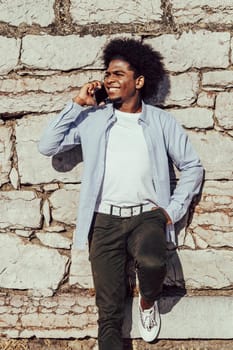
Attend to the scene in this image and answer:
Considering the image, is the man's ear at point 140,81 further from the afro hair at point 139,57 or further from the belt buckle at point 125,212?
the belt buckle at point 125,212

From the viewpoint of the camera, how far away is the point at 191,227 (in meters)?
5.05

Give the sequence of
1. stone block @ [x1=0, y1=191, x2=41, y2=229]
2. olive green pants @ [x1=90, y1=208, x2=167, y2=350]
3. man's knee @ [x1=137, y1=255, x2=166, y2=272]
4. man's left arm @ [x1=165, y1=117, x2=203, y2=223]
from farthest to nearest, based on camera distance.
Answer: stone block @ [x1=0, y1=191, x2=41, y2=229], man's left arm @ [x1=165, y1=117, x2=203, y2=223], olive green pants @ [x1=90, y1=208, x2=167, y2=350], man's knee @ [x1=137, y1=255, x2=166, y2=272]

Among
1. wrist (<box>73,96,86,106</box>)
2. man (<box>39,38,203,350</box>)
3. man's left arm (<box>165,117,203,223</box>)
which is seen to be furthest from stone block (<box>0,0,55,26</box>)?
man's left arm (<box>165,117,203,223</box>)

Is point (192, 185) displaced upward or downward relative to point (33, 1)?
downward

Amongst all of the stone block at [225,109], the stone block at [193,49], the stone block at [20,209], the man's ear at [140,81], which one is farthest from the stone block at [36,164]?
the stone block at [225,109]

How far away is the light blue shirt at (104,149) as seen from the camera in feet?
15.7

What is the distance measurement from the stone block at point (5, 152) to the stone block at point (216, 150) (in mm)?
1145

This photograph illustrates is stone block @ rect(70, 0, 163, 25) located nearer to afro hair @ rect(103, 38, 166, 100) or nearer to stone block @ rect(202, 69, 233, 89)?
afro hair @ rect(103, 38, 166, 100)

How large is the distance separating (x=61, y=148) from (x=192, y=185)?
0.84 meters

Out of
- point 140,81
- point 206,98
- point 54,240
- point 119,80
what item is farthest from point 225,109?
point 54,240

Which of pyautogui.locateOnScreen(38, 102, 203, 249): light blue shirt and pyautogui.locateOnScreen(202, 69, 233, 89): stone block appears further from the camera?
pyautogui.locateOnScreen(202, 69, 233, 89): stone block

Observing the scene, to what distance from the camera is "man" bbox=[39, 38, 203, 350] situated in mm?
4773

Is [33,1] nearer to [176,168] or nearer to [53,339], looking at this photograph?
[176,168]

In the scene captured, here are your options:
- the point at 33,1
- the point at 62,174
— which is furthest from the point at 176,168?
the point at 33,1
